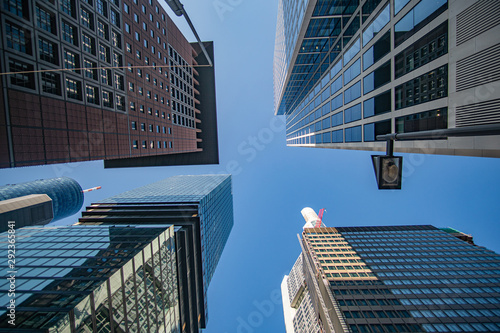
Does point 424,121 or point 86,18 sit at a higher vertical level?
point 86,18

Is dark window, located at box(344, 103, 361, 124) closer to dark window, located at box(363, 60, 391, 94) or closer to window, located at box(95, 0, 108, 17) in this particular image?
dark window, located at box(363, 60, 391, 94)

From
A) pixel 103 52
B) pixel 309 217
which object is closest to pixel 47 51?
pixel 103 52

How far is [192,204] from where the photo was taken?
47031 mm

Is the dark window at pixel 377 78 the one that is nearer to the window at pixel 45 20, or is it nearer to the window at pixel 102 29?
the window at pixel 45 20

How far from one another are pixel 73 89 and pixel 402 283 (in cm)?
7233

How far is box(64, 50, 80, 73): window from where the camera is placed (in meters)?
20.8

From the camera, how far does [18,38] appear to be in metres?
16.7

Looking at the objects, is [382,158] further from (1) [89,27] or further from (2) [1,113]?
(1) [89,27]

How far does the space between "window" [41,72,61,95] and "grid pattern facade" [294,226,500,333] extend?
2223 inches

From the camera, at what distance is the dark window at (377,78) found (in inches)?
726

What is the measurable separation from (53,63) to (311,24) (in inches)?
1218

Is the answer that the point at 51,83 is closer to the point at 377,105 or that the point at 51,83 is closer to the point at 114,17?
the point at 114,17

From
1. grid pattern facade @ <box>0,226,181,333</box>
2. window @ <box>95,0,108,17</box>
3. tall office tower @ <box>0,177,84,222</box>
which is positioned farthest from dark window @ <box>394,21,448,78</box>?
tall office tower @ <box>0,177,84,222</box>

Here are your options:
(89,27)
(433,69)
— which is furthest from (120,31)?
(433,69)
